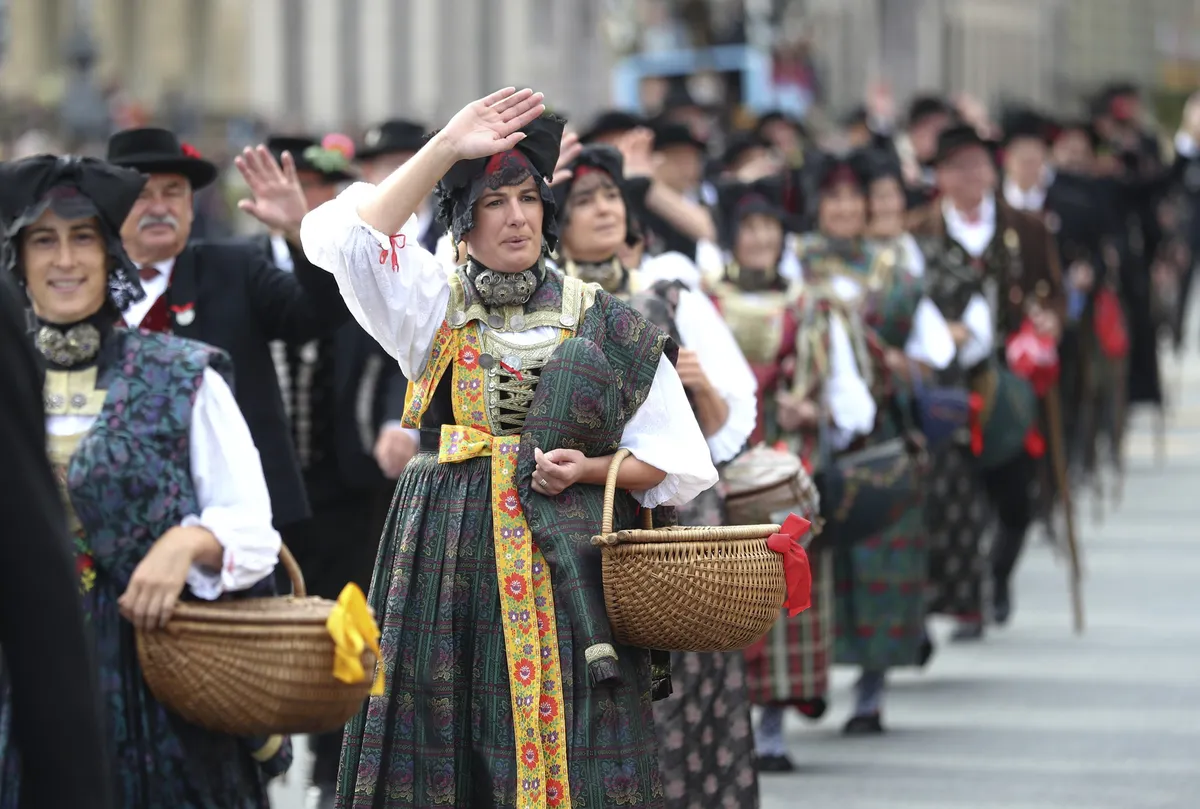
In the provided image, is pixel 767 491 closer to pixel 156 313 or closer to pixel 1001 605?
pixel 156 313

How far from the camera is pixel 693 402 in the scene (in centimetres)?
675

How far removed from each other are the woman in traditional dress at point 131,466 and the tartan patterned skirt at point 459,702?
278mm

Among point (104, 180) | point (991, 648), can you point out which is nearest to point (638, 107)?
point (991, 648)

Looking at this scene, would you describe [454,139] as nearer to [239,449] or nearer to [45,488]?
[239,449]

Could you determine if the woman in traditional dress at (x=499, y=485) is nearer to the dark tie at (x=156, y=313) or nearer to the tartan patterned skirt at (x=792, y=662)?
the dark tie at (x=156, y=313)

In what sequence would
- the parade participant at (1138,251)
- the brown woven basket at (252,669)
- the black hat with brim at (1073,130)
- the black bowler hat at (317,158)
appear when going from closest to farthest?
the brown woven basket at (252,669), the black bowler hat at (317,158), the parade participant at (1138,251), the black hat with brim at (1073,130)

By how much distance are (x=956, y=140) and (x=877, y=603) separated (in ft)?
11.3

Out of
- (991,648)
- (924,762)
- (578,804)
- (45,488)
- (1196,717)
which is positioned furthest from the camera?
(991,648)

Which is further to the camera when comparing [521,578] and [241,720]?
[521,578]

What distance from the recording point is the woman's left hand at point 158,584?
5.00m

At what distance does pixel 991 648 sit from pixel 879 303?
87.8 inches

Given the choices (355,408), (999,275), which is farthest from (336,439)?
(999,275)

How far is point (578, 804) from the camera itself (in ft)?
17.2

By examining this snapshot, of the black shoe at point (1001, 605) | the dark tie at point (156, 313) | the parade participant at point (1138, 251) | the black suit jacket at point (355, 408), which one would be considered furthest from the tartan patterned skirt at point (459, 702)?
the parade participant at point (1138, 251)
